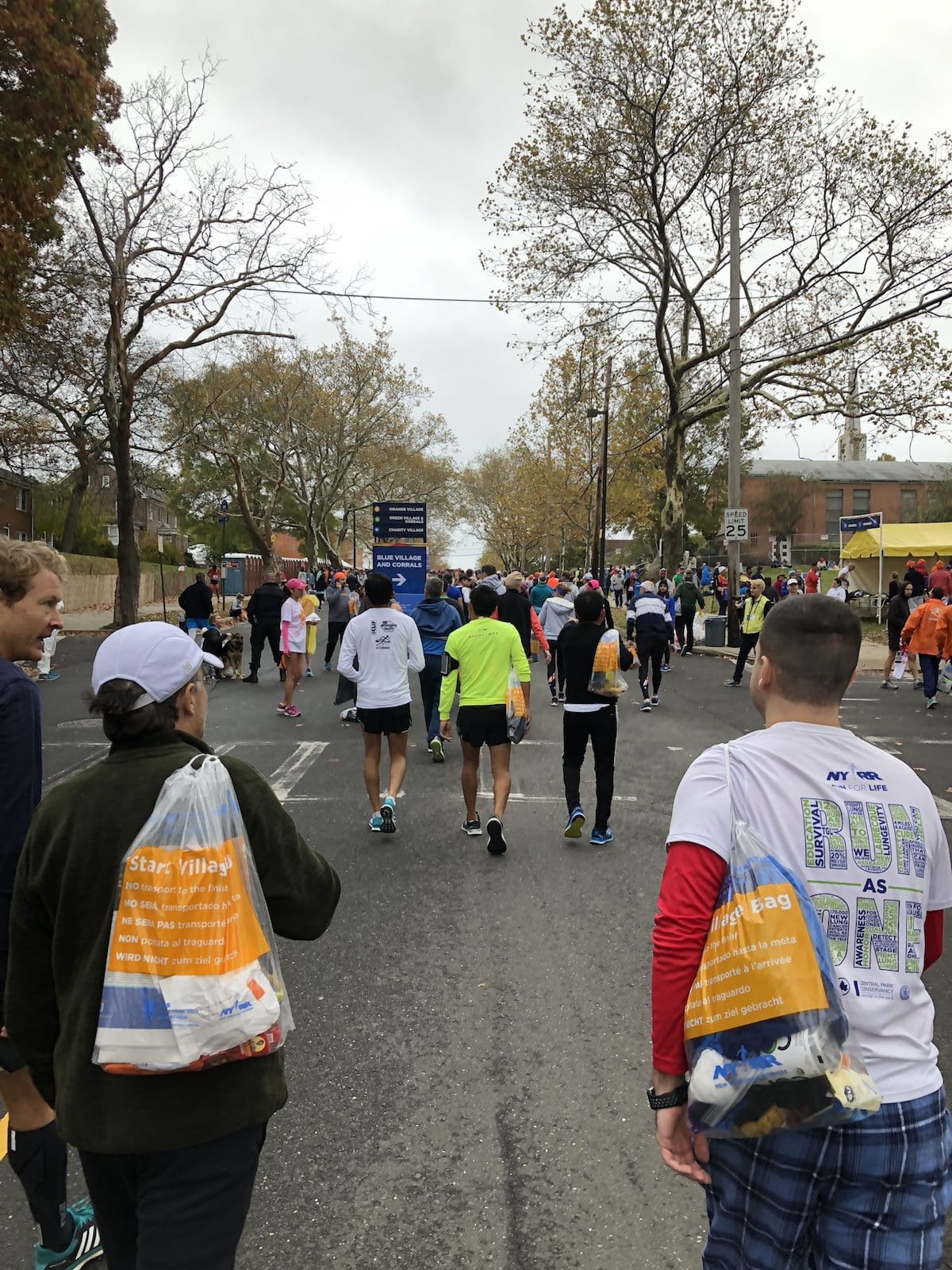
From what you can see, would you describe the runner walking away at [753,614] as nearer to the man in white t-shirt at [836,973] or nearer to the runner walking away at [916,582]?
the runner walking away at [916,582]

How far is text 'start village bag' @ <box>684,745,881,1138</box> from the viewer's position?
1492mm

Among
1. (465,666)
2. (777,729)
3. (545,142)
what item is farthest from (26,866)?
(545,142)

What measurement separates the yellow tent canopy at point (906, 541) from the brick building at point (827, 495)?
42180 millimetres

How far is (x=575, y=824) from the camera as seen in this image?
21.2 ft

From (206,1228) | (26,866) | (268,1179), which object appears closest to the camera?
(206,1228)

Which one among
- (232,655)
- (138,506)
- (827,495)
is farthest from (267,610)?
(827,495)

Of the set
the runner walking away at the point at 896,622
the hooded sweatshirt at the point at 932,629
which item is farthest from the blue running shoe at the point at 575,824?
the runner walking away at the point at 896,622

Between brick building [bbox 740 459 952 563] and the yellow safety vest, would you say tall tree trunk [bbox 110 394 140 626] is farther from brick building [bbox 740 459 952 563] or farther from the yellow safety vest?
brick building [bbox 740 459 952 563]

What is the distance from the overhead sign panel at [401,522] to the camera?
2506 cm

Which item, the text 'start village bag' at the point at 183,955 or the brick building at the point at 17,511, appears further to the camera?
the brick building at the point at 17,511

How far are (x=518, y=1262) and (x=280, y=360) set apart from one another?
3969 cm

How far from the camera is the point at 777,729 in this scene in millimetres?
1837

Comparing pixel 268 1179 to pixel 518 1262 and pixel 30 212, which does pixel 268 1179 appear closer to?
pixel 518 1262

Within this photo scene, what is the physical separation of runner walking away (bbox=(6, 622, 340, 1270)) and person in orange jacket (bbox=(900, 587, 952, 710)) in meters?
12.2
